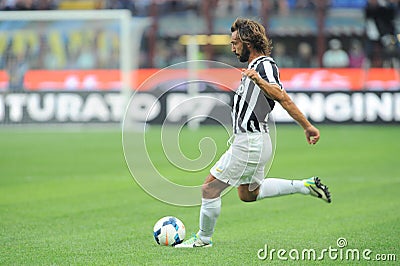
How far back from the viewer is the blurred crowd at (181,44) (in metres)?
24.1

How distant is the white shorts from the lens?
7.58 m

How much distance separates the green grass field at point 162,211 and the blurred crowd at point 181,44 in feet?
19.3

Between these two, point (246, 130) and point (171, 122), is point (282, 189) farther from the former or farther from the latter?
point (171, 122)

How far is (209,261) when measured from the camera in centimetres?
718

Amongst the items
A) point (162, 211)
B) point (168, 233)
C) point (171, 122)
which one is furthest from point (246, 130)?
point (171, 122)

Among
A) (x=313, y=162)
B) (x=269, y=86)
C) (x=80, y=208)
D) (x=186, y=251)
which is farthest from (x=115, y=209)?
(x=313, y=162)

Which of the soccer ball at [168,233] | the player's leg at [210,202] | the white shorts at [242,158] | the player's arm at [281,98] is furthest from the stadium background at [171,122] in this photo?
the player's arm at [281,98]

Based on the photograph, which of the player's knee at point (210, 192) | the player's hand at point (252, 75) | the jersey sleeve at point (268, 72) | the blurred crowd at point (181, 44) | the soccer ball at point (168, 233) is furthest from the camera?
the blurred crowd at point (181, 44)

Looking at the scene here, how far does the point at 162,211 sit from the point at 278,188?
2637mm

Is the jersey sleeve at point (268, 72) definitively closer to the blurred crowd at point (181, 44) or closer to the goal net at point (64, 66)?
the goal net at point (64, 66)

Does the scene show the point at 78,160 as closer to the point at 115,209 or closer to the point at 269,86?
the point at 115,209

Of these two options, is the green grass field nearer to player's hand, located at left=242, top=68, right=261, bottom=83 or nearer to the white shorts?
the white shorts

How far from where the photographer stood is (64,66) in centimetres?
2423

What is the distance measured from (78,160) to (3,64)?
27.2 ft
